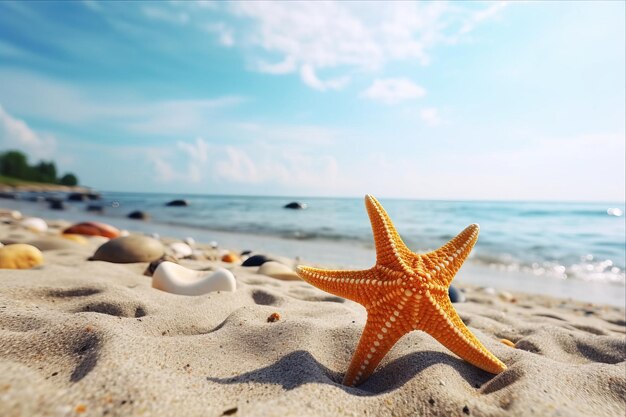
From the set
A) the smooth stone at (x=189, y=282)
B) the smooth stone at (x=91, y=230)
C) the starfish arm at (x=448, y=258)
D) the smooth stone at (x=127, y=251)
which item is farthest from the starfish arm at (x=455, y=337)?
the smooth stone at (x=91, y=230)

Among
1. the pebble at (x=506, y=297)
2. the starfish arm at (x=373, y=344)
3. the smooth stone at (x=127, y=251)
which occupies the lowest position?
the pebble at (x=506, y=297)

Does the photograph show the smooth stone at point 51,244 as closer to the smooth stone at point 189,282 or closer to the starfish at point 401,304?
the smooth stone at point 189,282

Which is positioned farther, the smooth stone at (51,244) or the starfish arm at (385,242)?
the smooth stone at (51,244)

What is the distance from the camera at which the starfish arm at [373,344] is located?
2016 millimetres

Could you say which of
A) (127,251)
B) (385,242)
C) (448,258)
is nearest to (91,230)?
(127,251)

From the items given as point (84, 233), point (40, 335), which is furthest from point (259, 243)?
point (40, 335)

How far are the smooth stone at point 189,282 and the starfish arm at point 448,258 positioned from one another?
2.03 meters

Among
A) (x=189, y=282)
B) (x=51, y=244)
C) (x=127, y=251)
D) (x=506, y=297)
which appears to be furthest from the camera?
(x=506, y=297)

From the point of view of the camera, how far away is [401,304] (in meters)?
2.04

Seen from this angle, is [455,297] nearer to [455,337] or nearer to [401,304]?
[455,337]

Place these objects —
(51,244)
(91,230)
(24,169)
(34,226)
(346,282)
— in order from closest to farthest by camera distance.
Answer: (346,282) < (51,244) < (91,230) < (34,226) < (24,169)

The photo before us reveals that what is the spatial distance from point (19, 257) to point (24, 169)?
3248 inches

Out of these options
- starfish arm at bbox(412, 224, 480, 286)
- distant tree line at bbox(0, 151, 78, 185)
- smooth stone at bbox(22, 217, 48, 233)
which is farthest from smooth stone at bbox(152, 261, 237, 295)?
distant tree line at bbox(0, 151, 78, 185)

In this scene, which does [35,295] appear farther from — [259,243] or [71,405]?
[259,243]
